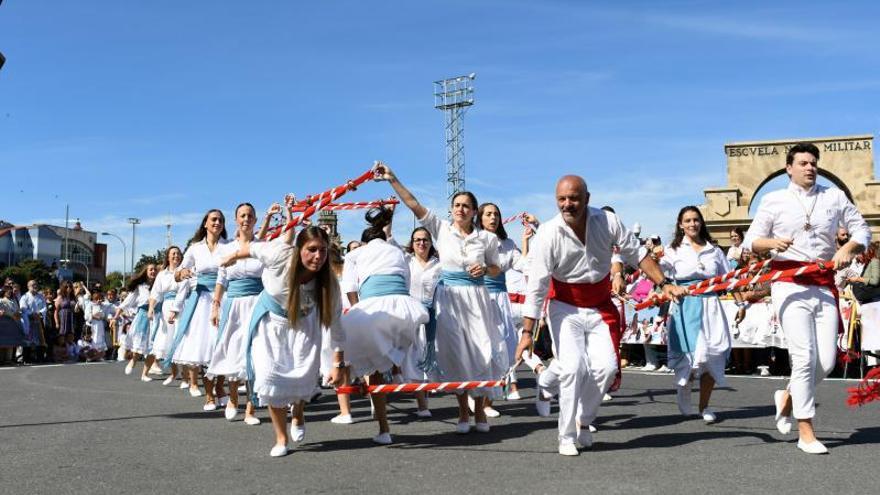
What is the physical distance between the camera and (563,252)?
A: 20.9ft

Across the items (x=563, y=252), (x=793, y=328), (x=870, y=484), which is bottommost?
(x=870, y=484)

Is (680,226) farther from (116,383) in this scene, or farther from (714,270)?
(116,383)

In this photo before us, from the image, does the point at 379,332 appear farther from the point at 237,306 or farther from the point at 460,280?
the point at 237,306

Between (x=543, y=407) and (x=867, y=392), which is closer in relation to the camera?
(x=867, y=392)

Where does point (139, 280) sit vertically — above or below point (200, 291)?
above

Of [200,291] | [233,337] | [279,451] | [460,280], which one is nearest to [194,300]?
[200,291]

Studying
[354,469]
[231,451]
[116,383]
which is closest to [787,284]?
[354,469]

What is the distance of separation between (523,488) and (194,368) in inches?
293

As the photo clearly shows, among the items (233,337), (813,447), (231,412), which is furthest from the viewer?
(233,337)

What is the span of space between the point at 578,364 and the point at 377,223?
3.18 m

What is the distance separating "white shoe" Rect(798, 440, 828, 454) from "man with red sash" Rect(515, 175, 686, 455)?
1389mm

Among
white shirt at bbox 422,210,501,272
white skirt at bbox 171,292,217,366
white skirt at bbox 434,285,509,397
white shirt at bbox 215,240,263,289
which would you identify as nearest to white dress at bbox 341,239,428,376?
white skirt at bbox 434,285,509,397

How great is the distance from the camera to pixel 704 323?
338 inches

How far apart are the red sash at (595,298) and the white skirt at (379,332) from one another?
1740 mm
